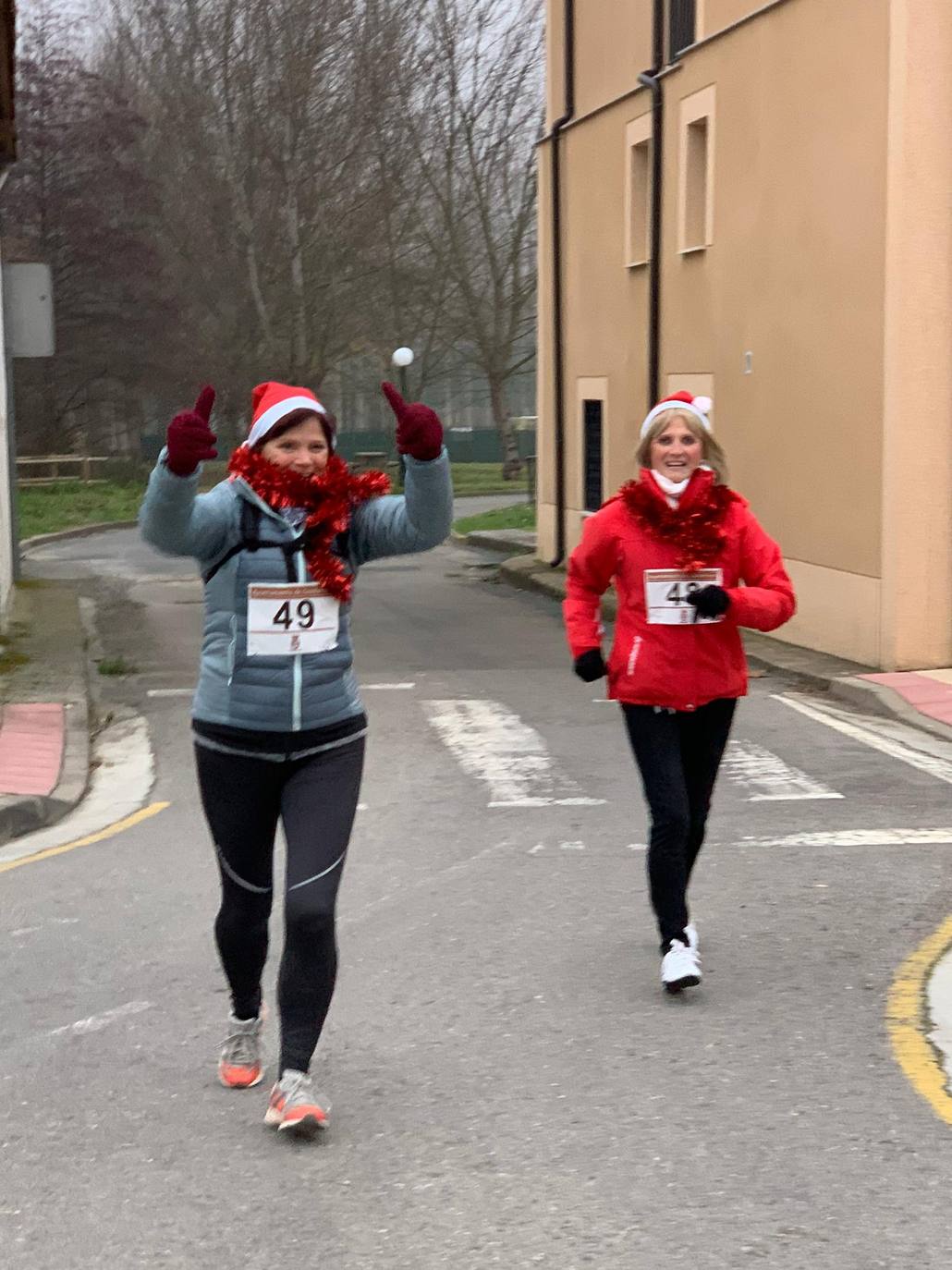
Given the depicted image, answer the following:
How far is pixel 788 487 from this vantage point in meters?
16.0

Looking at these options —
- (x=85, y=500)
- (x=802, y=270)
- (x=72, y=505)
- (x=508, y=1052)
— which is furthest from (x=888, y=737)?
(x=85, y=500)

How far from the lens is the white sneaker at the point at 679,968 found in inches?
223

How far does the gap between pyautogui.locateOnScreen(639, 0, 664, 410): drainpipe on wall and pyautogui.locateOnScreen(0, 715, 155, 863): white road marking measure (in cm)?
946

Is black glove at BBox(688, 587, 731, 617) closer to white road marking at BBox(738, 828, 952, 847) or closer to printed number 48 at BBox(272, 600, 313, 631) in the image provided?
printed number 48 at BBox(272, 600, 313, 631)

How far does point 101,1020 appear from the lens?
5586 mm

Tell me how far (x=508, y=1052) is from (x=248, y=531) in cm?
167

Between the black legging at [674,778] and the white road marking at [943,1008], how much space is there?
0.78 meters

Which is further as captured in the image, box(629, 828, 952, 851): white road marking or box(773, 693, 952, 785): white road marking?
box(773, 693, 952, 785): white road marking

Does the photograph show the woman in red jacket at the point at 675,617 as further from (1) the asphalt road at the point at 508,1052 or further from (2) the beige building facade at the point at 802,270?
(2) the beige building facade at the point at 802,270

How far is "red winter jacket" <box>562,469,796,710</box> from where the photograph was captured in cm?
561

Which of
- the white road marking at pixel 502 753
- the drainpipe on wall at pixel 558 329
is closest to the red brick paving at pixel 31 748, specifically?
the white road marking at pixel 502 753

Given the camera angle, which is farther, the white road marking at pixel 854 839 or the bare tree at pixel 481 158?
the bare tree at pixel 481 158

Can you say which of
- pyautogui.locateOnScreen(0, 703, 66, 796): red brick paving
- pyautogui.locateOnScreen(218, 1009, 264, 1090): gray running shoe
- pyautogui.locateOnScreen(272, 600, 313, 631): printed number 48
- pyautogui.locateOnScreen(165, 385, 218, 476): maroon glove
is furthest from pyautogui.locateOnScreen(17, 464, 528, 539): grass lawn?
pyautogui.locateOnScreen(165, 385, 218, 476): maroon glove

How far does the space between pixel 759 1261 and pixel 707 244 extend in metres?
15.4
